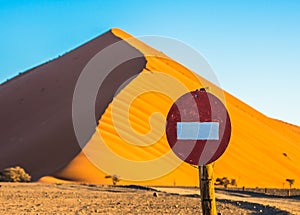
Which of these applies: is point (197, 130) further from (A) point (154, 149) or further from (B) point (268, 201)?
(A) point (154, 149)

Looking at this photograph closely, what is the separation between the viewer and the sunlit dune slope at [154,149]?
35562 mm

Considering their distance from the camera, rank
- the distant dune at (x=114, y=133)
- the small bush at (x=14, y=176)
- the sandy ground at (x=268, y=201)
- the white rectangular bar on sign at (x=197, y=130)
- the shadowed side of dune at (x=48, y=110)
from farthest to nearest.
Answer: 1. the shadowed side of dune at (x=48, y=110)
2. the distant dune at (x=114, y=133)
3. the small bush at (x=14, y=176)
4. the sandy ground at (x=268, y=201)
5. the white rectangular bar on sign at (x=197, y=130)

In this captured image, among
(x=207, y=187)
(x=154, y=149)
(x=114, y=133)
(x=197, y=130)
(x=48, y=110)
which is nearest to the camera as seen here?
(x=197, y=130)

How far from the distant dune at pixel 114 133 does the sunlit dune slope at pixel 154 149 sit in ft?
0.28

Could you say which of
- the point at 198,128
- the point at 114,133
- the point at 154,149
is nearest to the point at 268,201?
the point at 198,128

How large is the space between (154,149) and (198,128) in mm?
37286

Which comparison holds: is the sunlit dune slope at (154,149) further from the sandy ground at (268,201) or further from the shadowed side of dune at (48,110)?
the sandy ground at (268,201)

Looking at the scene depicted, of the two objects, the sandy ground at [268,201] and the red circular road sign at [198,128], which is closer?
the red circular road sign at [198,128]

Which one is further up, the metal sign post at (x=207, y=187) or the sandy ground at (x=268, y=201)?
the sandy ground at (x=268, y=201)

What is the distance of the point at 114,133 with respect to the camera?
131 ft

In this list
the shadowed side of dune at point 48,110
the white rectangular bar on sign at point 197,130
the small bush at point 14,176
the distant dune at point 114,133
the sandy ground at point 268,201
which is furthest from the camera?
the shadowed side of dune at point 48,110

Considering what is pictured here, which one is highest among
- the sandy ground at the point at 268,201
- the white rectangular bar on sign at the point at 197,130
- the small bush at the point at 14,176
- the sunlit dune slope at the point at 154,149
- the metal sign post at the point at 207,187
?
the sunlit dune slope at the point at 154,149

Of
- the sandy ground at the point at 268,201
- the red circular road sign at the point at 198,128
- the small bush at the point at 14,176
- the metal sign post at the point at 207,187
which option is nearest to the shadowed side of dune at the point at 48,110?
the small bush at the point at 14,176

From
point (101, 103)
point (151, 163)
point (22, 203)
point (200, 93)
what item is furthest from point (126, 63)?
point (200, 93)
